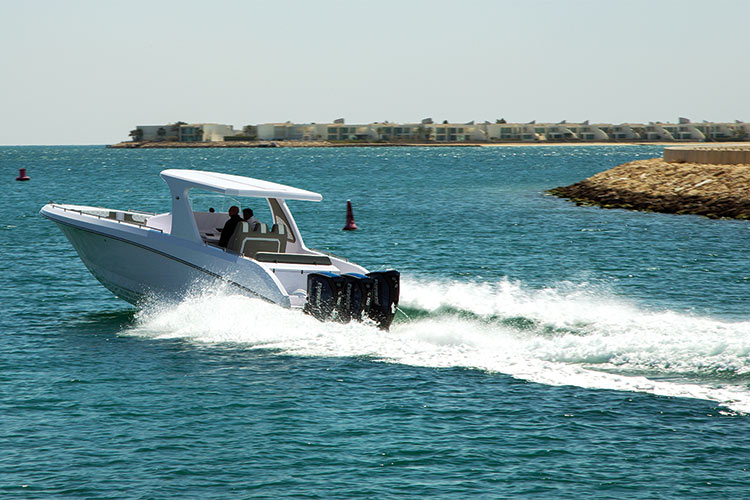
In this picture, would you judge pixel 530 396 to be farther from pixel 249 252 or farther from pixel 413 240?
pixel 413 240

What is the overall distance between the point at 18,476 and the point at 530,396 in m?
6.59

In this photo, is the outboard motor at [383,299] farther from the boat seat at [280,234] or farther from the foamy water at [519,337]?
the boat seat at [280,234]

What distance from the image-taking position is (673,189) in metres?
47.4

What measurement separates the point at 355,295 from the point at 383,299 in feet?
1.68

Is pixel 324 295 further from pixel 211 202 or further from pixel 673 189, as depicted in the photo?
pixel 673 189

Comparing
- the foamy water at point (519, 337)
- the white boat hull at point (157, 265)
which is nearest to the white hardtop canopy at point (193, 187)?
the white boat hull at point (157, 265)

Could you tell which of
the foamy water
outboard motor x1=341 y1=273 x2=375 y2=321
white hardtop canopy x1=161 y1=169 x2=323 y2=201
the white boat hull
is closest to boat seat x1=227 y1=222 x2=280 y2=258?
the white boat hull

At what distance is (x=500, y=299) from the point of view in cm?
1781

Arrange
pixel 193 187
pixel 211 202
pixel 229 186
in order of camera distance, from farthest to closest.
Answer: pixel 211 202 → pixel 193 187 → pixel 229 186

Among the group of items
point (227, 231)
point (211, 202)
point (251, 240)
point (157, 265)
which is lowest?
point (157, 265)

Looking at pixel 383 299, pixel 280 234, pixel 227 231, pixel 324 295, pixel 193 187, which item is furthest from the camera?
pixel 280 234

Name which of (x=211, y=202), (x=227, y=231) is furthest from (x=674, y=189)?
(x=227, y=231)

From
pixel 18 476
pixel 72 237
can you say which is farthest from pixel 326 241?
pixel 18 476

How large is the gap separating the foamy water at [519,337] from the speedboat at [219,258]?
13.2 inches
